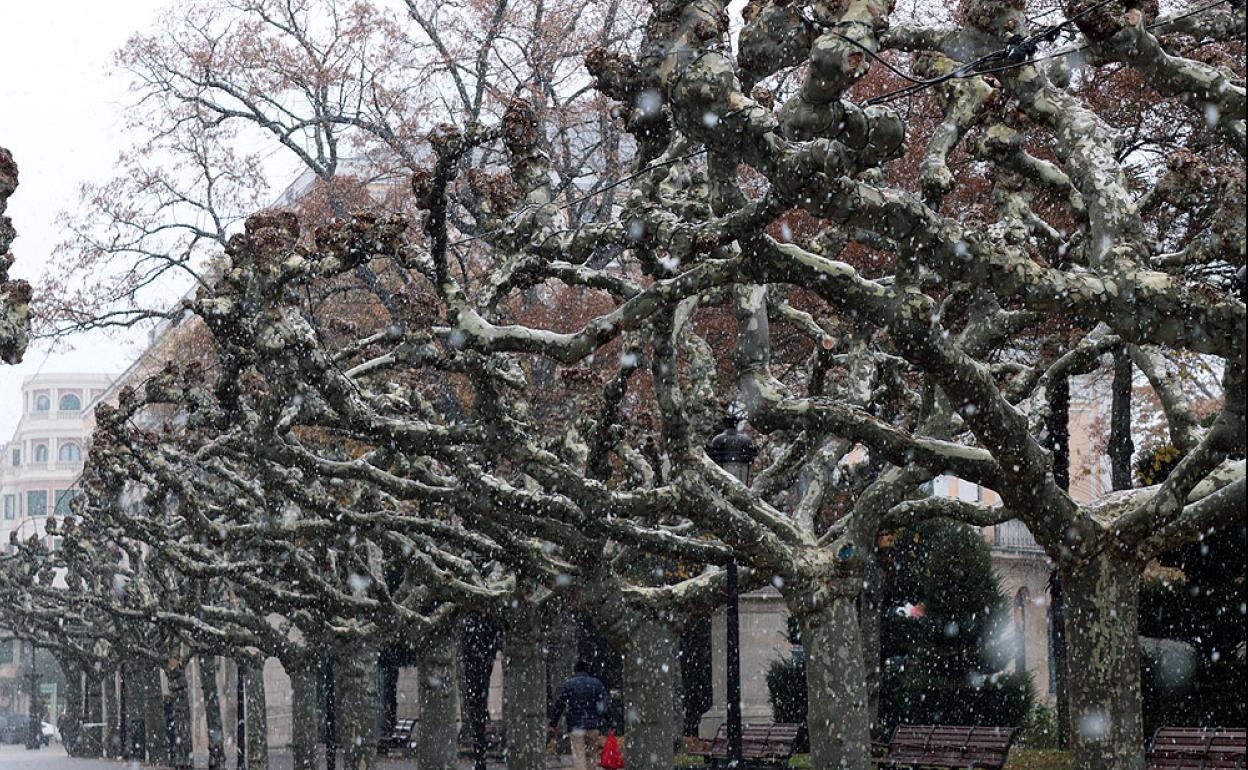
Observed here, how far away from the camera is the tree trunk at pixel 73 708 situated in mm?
52219

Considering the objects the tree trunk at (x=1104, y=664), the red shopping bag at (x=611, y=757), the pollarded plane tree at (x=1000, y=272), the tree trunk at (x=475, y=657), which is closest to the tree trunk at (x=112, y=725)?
the tree trunk at (x=475, y=657)

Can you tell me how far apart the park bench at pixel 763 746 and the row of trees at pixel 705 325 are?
70.4 inches

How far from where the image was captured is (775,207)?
885 centimetres

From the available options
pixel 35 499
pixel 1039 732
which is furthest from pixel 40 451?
pixel 1039 732

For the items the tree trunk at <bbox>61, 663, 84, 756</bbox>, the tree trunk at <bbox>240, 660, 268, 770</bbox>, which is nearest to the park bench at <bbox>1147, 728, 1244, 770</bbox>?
the tree trunk at <bbox>240, 660, 268, 770</bbox>

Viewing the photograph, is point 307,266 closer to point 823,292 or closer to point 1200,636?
point 823,292

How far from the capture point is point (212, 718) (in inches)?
1273

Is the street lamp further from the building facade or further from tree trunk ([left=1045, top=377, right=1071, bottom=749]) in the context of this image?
the building facade

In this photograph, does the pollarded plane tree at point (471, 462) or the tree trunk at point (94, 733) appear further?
the tree trunk at point (94, 733)

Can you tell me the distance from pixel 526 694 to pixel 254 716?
11.5 metres

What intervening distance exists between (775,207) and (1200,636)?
11.5 m

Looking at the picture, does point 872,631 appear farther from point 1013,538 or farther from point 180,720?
point 1013,538

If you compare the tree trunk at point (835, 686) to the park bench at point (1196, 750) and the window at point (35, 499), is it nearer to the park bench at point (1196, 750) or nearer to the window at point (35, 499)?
the park bench at point (1196, 750)

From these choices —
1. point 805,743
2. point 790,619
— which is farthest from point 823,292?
point 790,619
